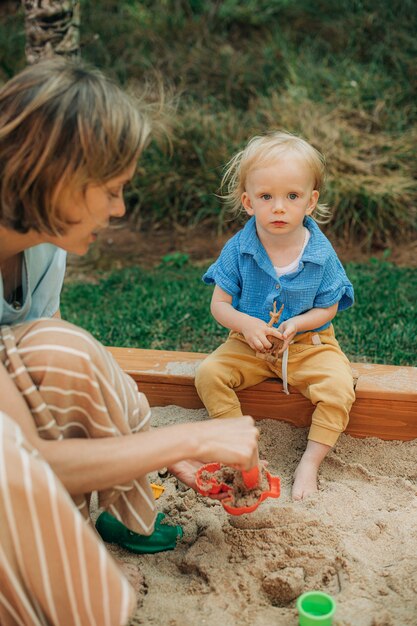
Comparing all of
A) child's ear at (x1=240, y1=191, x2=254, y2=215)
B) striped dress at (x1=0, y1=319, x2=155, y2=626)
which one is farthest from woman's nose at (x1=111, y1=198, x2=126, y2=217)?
Result: child's ear at (x1=240, y1=191, x2=254, y2=215)

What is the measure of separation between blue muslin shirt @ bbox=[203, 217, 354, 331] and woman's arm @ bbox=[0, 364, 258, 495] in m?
1.05

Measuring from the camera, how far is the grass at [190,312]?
3510 mm

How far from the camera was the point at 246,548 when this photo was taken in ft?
6.95

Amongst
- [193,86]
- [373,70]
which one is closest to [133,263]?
[193,86]

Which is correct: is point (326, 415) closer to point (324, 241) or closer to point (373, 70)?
point (324, 241)

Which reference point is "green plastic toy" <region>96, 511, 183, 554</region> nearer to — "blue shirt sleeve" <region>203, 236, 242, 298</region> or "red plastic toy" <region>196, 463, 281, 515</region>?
"red plastic toy" <region>196, 463, 281, 515</region>

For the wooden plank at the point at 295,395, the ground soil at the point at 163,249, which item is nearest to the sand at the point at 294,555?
the wooden plank at the point at 295,395

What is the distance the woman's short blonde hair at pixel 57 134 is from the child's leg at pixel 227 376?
1.07 metres

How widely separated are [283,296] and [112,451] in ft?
3.81

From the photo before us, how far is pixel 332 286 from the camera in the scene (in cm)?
268

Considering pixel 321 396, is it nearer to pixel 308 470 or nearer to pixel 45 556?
pixel 308 470

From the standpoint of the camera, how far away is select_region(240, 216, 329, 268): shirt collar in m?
2.67

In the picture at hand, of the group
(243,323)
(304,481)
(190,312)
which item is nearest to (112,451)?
(304,481)

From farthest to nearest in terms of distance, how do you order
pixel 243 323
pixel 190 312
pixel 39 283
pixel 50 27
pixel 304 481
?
pixel 50 27 → pixel 190 312 → pixel 243 323 → pixel 304 481 → pixel 39 283
